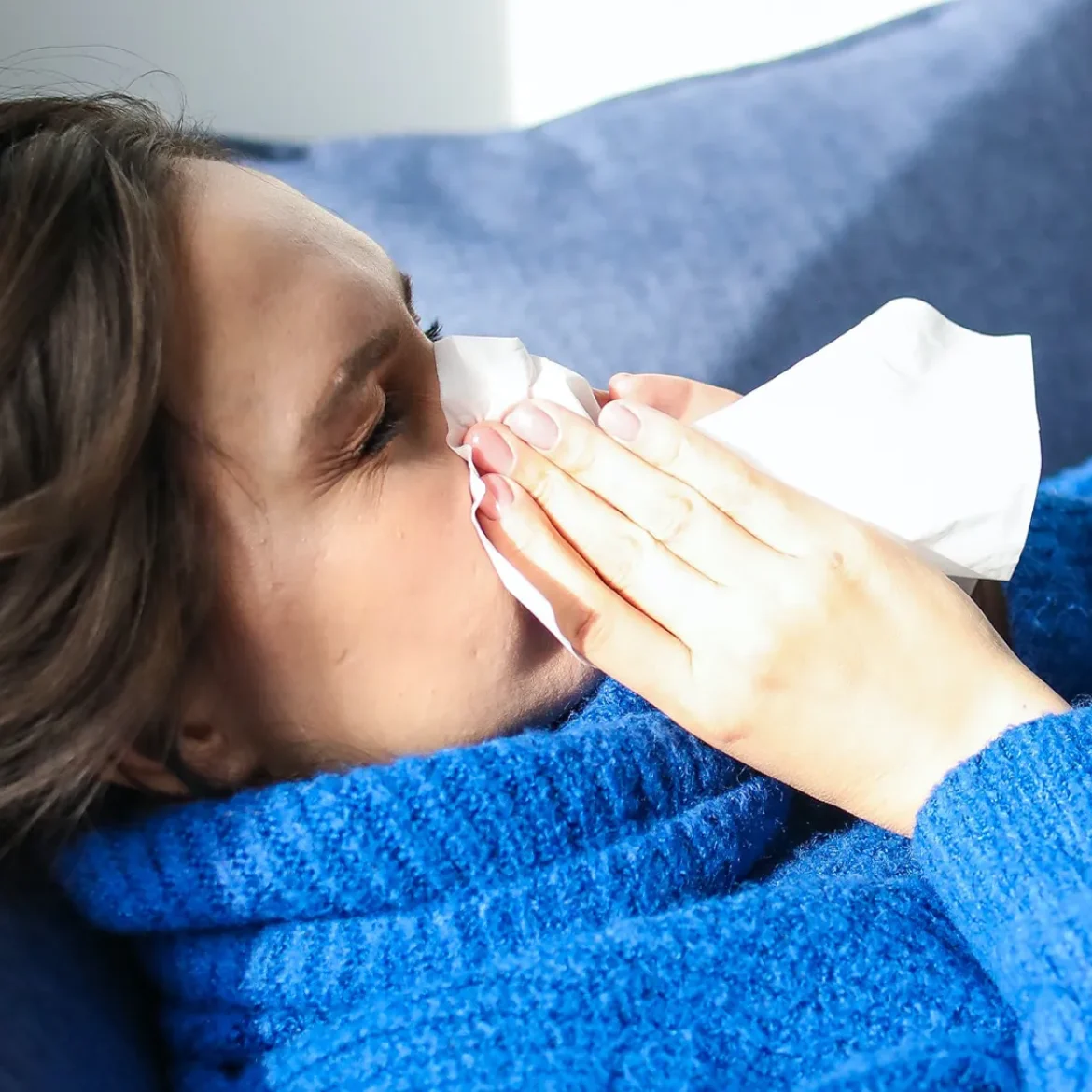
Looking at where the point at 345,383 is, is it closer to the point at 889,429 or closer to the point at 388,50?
the point at 889,429

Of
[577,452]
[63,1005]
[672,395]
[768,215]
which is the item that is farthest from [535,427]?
[768,215]

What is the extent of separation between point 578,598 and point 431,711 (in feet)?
0.35

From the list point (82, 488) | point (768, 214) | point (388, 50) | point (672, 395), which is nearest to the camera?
point (82, 488)

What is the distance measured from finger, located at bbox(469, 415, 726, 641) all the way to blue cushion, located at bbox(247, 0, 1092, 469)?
18.6 inches

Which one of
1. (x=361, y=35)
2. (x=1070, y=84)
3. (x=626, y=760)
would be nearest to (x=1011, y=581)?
(x=626, y=760)

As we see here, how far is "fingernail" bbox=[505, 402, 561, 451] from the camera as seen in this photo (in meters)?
0.65

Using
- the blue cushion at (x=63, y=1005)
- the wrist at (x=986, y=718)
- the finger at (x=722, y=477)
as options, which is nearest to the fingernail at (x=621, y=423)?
the finger at (x=722, y=477)

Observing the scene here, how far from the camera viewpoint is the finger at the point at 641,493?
616 millimetres

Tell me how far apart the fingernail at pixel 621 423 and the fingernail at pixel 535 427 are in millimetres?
32

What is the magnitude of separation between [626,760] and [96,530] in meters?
0.30

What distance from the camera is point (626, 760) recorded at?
64cm

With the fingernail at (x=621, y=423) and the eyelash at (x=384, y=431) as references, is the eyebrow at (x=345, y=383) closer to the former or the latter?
the eyelash at (x=384, y=431)

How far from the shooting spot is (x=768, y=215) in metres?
1.13

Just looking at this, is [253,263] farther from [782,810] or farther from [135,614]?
[782,810]
